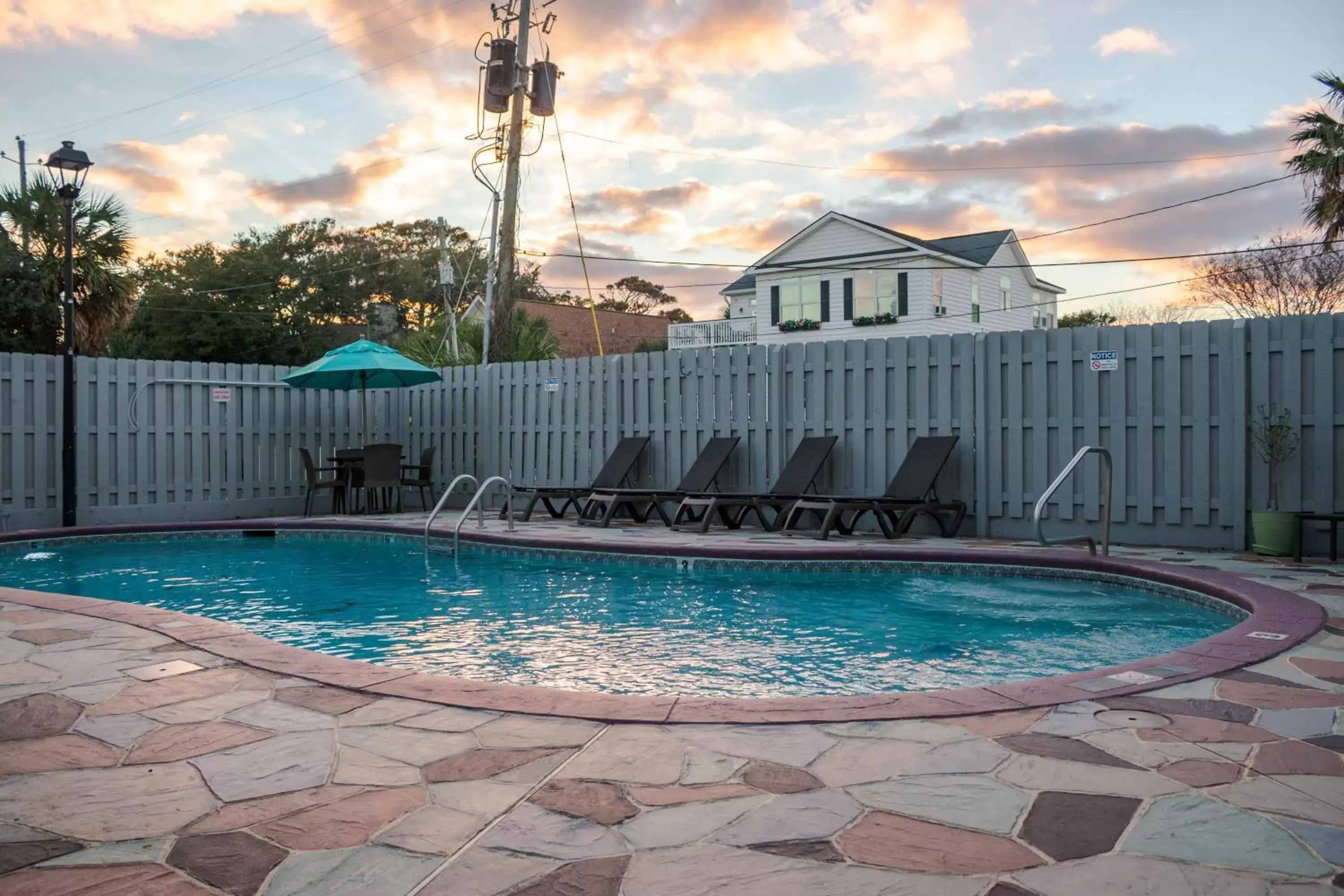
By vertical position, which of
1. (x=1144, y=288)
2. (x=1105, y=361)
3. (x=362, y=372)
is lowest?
(x=1105, y=361)

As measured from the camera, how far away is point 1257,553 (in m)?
7.35

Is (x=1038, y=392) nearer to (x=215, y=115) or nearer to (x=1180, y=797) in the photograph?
(x=1180, y=797)

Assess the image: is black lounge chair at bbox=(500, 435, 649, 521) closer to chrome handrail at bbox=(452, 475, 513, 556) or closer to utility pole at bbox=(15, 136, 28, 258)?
chrome handrail at bbox=(452, 475, 513, 556)

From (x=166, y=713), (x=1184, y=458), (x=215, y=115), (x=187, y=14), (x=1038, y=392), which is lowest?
(x=166, y=713)

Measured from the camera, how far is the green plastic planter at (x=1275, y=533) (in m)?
7.09

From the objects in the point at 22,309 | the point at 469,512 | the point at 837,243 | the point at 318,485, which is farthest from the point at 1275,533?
the point at 22,309

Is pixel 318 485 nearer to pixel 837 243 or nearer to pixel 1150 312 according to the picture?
pixel 837 243

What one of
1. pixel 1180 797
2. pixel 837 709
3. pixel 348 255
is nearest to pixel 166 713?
pixel 837 709

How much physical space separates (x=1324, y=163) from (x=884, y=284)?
11334mm

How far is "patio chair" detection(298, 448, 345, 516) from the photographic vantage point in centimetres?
1234

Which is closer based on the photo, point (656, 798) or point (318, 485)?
point (656, 798)

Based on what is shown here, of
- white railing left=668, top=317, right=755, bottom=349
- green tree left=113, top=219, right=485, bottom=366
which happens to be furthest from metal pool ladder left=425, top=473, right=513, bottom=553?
green tree left=113, top=219, right=485, bottom=366

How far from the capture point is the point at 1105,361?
8.45m

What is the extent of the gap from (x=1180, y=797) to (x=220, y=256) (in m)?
38.1
